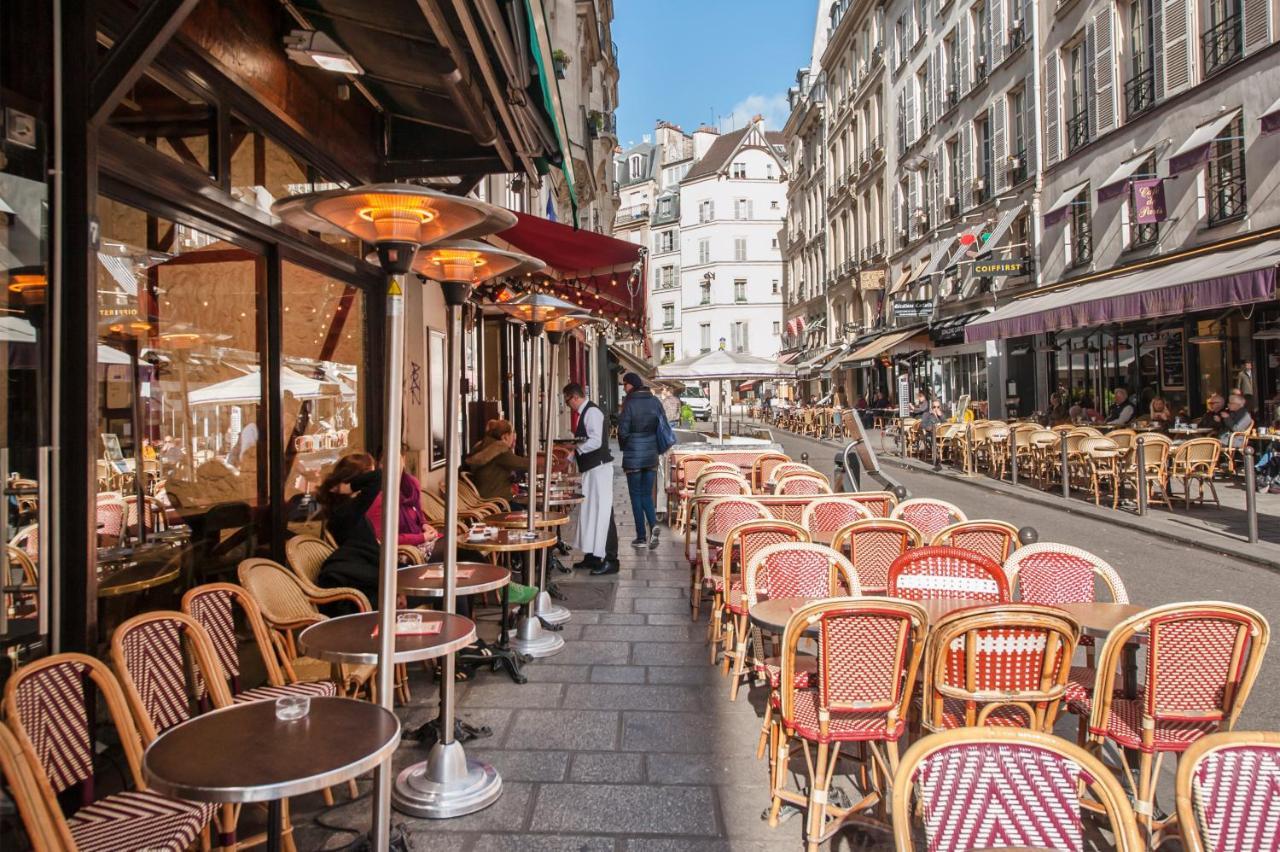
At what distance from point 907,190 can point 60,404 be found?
31.7m

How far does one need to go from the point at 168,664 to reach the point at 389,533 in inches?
42.3

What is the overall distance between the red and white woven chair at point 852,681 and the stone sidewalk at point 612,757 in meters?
0.24

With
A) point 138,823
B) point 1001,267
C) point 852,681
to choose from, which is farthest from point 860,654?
point 1001,267

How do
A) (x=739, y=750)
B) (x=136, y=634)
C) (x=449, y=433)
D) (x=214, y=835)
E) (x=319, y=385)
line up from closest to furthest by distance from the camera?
(x=136, y=634)
(x=214, y=835)
(x=449, y=433)
(x=739, y=750)
(x=319, y=385)

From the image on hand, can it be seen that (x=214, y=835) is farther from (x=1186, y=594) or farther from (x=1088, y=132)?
(x=1088, y=132)

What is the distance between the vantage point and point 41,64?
3172 millimetres

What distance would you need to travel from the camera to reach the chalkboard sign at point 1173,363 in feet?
55.0

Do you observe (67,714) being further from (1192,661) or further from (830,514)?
(830,514)

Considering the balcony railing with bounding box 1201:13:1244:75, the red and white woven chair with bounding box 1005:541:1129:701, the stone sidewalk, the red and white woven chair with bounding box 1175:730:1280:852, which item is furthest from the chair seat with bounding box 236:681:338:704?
the balcony railing with bounding box 1201:13:1244:75

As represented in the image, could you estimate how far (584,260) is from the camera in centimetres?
910

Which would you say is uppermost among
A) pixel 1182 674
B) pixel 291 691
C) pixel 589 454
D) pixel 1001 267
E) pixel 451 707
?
pixel 1001 267

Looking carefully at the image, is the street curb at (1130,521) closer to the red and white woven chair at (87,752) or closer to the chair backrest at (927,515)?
the chair backrest at (927,515)

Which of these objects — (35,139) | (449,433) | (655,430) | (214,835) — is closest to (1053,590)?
(449,433)

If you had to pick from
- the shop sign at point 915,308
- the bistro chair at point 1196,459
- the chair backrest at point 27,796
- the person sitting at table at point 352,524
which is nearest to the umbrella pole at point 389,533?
the chair backrest at point 27,796
